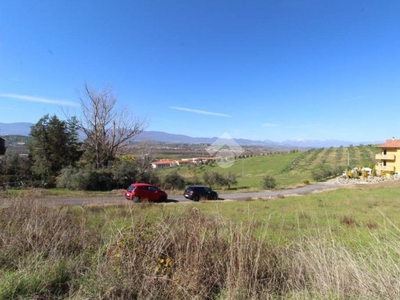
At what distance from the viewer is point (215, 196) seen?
24578 mm

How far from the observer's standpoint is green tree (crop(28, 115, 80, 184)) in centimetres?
2509

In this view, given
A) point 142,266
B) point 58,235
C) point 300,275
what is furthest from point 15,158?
point 300,275

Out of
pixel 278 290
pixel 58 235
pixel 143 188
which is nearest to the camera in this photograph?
pixel 278 290

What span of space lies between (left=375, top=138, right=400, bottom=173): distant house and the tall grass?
62935 millimetres

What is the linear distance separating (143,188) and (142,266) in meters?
17.6

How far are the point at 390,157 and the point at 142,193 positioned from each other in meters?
58.7

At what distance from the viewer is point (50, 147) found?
84.8 feet

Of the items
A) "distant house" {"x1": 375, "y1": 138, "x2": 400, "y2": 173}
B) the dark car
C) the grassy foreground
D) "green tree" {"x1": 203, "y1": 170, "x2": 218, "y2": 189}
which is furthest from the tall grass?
"distant house" {"x1": 375, "y1": 138, "x2": 400, "y2": 173}

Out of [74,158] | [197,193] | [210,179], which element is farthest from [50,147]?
[210,179]

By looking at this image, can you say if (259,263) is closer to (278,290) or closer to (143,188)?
(278,290)

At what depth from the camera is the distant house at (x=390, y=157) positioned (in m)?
51.4

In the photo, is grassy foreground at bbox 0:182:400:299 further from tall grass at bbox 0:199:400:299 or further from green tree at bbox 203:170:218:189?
green tree at bbox 203:170:218:189

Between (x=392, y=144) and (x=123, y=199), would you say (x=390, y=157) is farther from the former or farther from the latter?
(x=123, y=199)

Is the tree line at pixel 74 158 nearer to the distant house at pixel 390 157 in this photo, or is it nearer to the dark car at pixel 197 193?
the dark car at pixel 197 193
